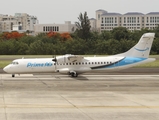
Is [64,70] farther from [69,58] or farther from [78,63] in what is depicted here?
[78,63]

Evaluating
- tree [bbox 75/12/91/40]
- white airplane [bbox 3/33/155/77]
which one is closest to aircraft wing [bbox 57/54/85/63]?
white airplane [bbox 3/33/155/77]

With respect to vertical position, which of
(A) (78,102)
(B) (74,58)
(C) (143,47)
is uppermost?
(C) (143,47)

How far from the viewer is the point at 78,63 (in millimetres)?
43750

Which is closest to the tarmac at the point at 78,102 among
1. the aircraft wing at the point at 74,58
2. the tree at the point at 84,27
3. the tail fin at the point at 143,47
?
the aircraft wing at the point at 74,58

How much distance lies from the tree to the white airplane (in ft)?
268

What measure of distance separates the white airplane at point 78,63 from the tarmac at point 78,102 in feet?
24.4

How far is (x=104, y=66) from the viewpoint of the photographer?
43656 mm

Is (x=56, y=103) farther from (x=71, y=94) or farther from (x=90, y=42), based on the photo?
(x=90, y=42)

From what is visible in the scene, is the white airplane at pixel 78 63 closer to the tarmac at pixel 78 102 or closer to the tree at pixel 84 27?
the tarmac at pixel 78 102

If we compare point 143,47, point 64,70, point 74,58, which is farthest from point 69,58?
point 143,47

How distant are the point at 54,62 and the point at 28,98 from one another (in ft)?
57.0

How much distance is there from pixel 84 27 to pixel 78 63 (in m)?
85.3

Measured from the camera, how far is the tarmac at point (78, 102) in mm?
19219

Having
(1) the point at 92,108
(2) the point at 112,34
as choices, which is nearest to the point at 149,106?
(1) the point at 92,108
